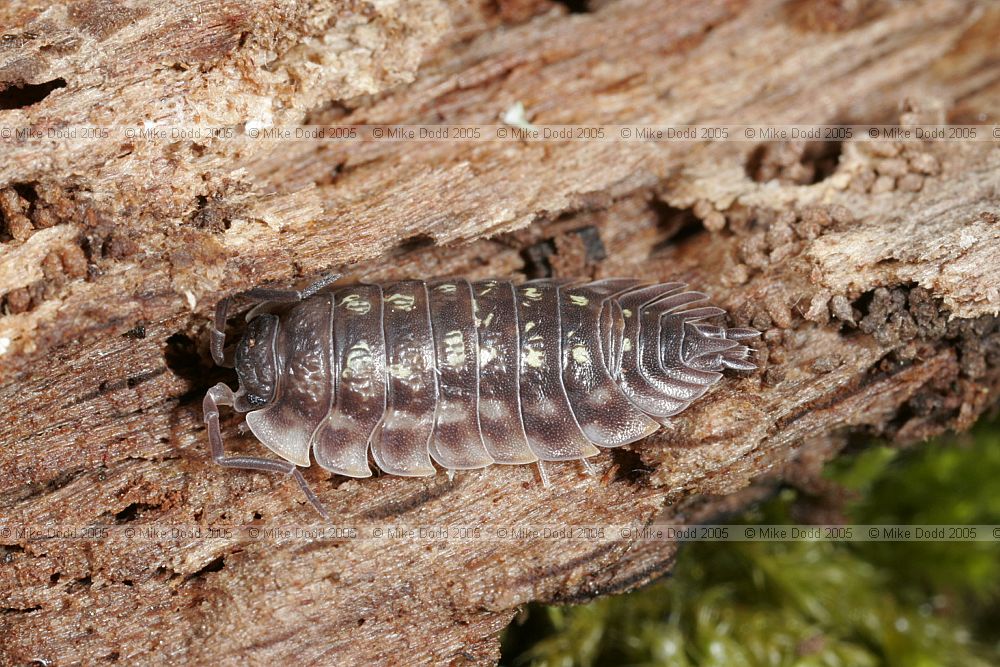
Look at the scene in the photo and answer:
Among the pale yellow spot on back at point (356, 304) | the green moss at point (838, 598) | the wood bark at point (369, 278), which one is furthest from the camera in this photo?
the green moss at point (838, 598)

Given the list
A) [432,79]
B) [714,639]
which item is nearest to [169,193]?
[432,79]

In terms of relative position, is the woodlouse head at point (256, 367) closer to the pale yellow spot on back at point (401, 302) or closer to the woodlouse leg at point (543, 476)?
the pale yellow spot on back at point (401, 302)

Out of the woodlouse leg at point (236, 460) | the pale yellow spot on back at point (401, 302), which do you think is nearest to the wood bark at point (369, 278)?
the woodlouse leg at point (236, 460)

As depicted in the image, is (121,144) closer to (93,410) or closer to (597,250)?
(93,410)

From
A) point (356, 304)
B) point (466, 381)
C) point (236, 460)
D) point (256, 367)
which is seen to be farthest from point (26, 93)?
point (466, 381)

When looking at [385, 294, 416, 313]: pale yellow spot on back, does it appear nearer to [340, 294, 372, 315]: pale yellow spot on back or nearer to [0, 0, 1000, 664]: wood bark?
[340, 294, 372, 315]: pale yellow spot on back

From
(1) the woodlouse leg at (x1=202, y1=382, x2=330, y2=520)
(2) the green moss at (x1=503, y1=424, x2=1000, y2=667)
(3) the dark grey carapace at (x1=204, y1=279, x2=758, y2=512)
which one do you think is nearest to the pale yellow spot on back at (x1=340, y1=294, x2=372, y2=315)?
(3) the dark grey carapace at (x1=204, y1=279, x2=758, y2=512)
